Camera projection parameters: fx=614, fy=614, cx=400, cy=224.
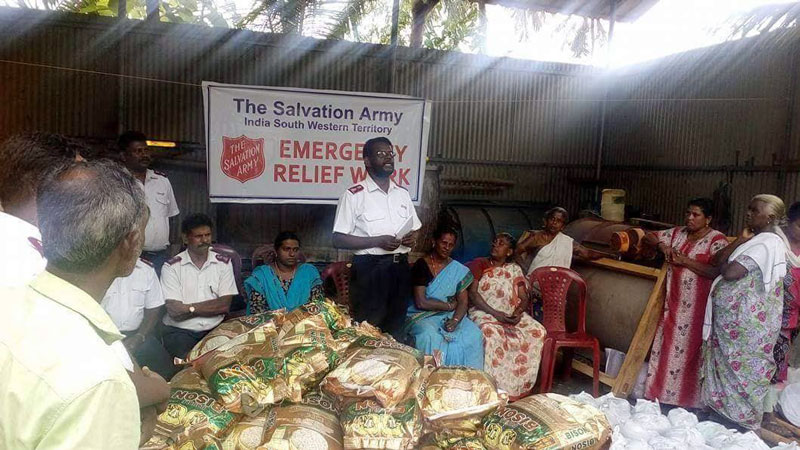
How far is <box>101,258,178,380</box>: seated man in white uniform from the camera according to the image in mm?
3504

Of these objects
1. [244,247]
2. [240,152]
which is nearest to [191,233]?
[240,152]

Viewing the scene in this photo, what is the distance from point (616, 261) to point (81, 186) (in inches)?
185

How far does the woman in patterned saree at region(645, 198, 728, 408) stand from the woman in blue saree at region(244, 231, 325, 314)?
2560mm

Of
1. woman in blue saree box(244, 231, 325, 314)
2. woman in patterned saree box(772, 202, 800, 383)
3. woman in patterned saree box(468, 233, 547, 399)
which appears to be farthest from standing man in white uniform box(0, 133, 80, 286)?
woman in patterned saree box(772, 202, 800, 383)

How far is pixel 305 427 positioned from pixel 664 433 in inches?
72.1

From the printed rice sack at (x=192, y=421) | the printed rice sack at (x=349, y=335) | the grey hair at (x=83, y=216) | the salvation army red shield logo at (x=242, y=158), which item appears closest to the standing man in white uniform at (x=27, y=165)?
the grey hair at (x=83, y=216)

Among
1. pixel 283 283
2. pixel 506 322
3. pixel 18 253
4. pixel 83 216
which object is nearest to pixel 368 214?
pixel 283 283

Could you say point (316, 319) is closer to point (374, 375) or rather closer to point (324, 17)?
point (374, 375)

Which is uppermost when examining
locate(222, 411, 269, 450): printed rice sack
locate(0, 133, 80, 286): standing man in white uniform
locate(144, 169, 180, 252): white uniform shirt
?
locate(0, 133, 80, 286): standing man in white uniform

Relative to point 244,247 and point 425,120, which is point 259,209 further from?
point 425,120

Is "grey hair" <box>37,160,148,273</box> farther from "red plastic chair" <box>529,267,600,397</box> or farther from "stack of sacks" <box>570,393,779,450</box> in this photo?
"red plastic chair" <box>529,267,600,397</box>

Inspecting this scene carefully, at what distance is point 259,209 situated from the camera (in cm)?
689

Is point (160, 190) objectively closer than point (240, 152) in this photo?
Yes

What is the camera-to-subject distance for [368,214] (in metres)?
4.00
